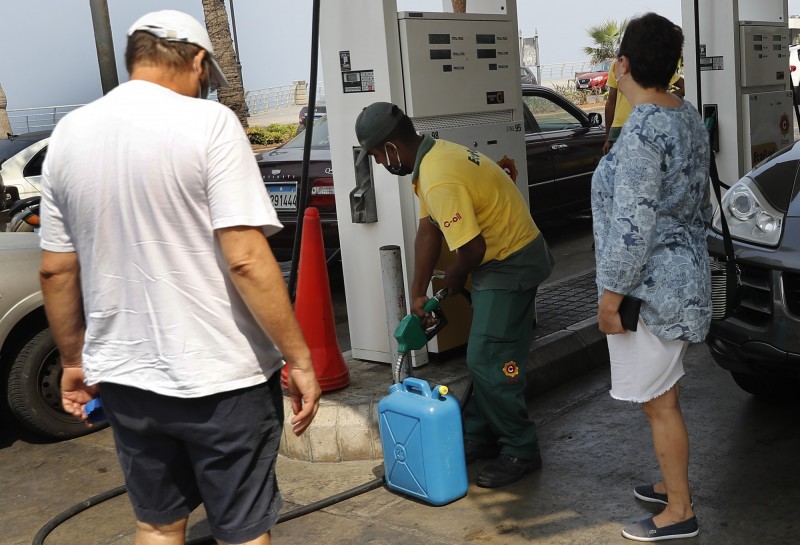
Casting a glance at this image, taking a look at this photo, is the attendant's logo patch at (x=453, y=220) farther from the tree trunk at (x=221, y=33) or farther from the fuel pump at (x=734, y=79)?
the tree trunk at (x=221, y=33)

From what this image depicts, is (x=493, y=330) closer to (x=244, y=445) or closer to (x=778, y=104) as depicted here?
(x=244, y=445)

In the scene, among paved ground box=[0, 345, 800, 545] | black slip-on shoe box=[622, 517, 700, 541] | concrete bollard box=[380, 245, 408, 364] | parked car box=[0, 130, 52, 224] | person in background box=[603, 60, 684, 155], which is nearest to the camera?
black slip-on shoe box=[622, 517, 700, 541]

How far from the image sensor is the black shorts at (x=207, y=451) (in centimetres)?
250

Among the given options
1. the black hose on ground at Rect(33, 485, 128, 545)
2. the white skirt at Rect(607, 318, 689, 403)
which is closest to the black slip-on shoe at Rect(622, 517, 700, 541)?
the white skirt at Rect(607, 318, 689, 403)

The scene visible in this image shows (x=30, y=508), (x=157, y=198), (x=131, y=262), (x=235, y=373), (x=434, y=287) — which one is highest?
(x=157, y=198)

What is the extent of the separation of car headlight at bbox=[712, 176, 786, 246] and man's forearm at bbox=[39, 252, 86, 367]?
8.69 feet

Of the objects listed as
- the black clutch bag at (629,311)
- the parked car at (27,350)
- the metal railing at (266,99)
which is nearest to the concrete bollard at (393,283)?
the black clutch bag at (629,311)

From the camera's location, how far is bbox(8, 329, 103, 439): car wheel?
5188 mm

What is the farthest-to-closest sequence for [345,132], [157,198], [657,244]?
1. [345,132]
2. [657,244]
3. [157,198]

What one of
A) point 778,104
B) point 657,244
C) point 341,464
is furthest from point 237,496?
point 778,104

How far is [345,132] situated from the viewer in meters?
5.34

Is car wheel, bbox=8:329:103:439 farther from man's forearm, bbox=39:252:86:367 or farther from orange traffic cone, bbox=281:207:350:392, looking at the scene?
man's forearm, bbox=39:252:86:367

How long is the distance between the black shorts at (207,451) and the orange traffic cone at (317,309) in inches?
94.8

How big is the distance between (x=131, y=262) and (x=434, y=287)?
10.1 ft
